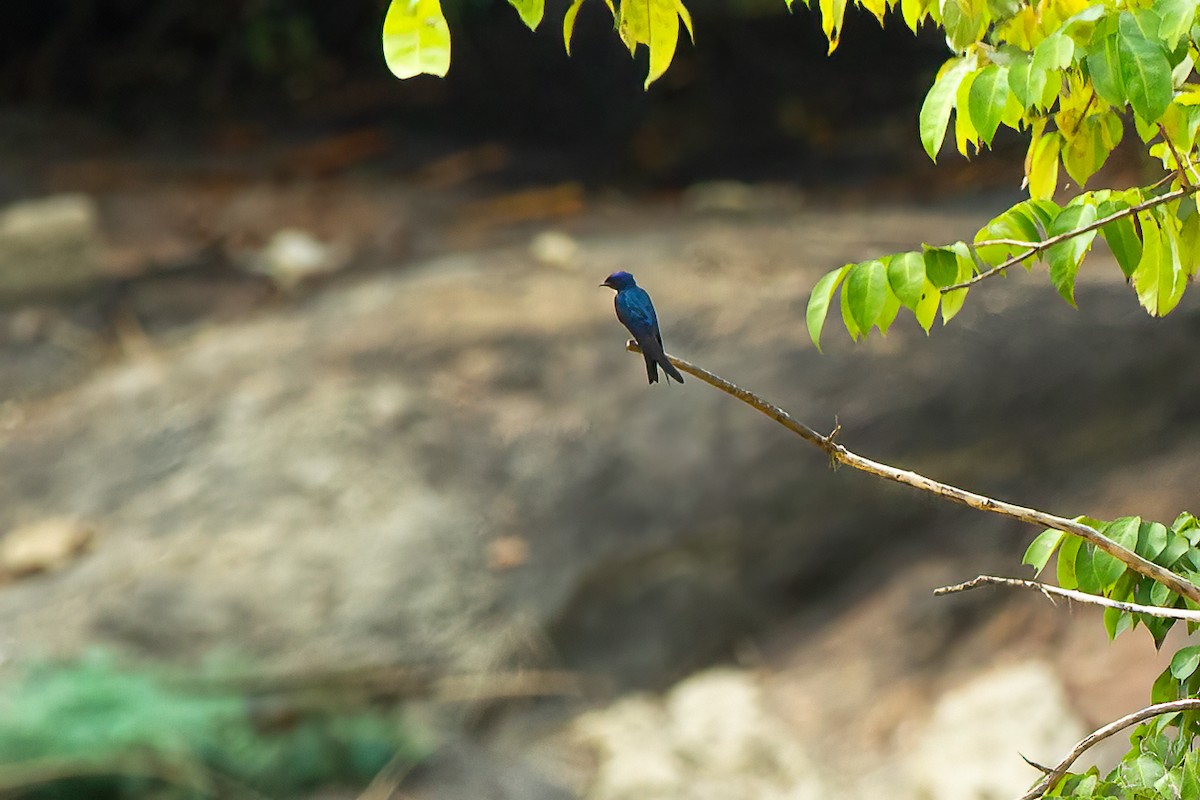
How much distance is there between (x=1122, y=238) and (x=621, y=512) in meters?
3.75

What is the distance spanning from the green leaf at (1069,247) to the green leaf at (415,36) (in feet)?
2.83

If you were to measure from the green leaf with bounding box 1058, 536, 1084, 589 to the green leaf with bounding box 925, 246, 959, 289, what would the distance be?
1.64 ft

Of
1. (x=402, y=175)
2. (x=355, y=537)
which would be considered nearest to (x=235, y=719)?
(x=355, y=537)

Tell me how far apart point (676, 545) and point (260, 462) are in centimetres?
197

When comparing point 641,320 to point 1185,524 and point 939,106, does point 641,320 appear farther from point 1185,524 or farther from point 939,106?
point 1185,524

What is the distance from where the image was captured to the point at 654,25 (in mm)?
1790

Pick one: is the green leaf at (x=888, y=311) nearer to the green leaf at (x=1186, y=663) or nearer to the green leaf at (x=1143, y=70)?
the green leaf at (x=1143, y=70)

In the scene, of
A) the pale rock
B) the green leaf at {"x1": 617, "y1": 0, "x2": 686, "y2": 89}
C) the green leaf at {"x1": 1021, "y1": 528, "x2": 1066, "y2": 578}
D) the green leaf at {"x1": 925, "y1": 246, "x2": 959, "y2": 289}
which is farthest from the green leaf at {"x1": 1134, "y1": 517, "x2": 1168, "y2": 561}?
the pale rock

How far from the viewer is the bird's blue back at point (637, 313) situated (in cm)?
250

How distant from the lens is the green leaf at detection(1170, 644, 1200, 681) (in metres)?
1.76

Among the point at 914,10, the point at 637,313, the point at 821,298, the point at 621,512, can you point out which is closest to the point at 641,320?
the point at 637,313

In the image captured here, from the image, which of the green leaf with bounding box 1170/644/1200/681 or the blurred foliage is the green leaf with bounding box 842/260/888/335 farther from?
the blurred foliage

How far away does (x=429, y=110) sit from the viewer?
934 cm

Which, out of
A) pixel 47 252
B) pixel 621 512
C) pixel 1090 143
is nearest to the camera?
pixel 1090 143
